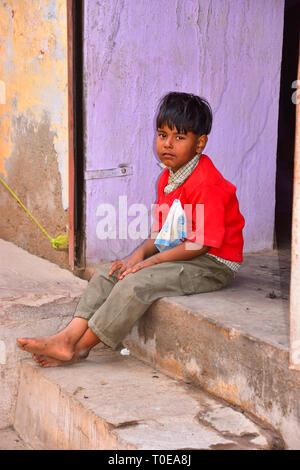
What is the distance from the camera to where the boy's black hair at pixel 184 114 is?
2.83 m

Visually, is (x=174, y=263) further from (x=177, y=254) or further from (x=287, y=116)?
(x=287, y=116)

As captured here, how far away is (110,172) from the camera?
3.52 metres

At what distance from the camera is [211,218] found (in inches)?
108

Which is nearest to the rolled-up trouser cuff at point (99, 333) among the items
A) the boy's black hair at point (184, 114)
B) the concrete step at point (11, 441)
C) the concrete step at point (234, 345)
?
the concrete step at point (234, 345)

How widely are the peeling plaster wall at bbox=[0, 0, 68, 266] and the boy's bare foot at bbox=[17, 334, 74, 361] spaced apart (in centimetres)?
103

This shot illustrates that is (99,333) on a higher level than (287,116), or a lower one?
lower

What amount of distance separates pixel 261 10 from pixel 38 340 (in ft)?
8.17

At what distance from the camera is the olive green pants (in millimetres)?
2707

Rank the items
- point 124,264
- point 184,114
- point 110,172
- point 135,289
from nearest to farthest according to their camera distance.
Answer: point 135,289, point 184,114, point 124,264, point 110,172

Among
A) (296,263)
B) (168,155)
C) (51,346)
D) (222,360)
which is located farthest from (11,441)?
(296,263)

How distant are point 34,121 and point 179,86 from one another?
93cm

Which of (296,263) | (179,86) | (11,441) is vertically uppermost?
(179,86)

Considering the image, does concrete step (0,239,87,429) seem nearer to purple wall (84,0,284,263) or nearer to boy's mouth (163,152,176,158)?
purple wall (84,0,284,263)

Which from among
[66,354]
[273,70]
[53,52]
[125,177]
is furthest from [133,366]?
[273,70]
